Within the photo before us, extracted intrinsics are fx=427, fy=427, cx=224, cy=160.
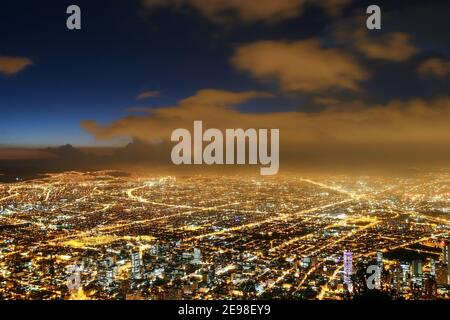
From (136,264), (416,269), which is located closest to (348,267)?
(416,269)

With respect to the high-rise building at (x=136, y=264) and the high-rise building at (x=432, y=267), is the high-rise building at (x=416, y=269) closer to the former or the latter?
the high-rise building at (x=432, y=267)

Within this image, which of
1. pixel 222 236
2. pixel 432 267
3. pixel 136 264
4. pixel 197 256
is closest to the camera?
pixel 432 267

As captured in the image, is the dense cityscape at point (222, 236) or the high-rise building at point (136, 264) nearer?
the dense cityscape at point (222, 236)

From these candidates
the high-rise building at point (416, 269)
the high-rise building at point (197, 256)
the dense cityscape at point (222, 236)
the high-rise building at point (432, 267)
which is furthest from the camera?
the high-rise building at point (197, 256)

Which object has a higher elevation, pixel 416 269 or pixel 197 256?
pixel 416 269

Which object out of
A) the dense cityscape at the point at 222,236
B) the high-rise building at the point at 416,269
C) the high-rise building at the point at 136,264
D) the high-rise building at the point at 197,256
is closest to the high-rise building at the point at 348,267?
the dense cityscape at the point at 222,236

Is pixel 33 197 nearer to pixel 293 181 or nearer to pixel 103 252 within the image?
pixel 103 252

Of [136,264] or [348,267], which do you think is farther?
[136,264]

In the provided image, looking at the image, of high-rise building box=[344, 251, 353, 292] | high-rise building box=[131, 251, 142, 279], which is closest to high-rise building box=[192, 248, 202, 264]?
high-rise building box=[131, 251, 142, 279]

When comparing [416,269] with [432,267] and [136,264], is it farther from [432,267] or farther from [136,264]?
[136,264]
